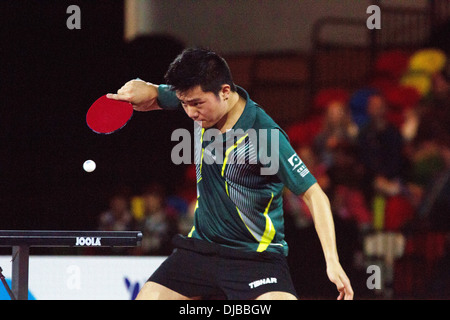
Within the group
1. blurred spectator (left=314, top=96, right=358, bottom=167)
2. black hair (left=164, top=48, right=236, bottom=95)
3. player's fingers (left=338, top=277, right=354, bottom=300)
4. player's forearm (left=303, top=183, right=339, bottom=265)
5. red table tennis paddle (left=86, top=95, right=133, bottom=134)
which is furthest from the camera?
blurred spectator (left=314, top=96, right=358, bottom=167)

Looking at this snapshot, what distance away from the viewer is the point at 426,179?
23.7ft

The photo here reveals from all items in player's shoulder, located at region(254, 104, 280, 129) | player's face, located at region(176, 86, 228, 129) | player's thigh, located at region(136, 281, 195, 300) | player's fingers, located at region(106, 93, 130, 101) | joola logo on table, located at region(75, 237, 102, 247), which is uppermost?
player's fingers, located at region(106, 93, 130, 101)

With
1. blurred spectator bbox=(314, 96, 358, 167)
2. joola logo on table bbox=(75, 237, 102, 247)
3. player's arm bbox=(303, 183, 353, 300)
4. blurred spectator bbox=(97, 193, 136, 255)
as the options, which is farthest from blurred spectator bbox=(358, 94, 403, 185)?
joola logo on table bbox=(75, 237, 102, 247)

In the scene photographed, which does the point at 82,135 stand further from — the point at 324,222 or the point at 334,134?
the point at 324,222

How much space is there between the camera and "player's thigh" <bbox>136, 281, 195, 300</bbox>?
3.10m

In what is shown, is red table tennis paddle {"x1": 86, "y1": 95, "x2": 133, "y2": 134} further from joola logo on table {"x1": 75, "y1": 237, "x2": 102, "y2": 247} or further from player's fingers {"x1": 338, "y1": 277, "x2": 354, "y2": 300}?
player's fingers {"x1": 338, "y1": 277, "x2": 354, "y2": 300}

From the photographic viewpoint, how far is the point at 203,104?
3088 millimetres

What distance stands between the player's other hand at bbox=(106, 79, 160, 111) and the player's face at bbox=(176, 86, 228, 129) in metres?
0.31

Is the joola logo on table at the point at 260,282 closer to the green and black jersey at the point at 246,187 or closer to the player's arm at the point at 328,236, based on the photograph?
the green and black jersey at the point at 246,187

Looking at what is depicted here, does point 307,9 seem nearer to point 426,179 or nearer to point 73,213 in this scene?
point 426,179

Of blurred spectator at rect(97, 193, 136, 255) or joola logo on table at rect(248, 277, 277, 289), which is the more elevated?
joola logo on table at rect(248, 277, 277, 289)
